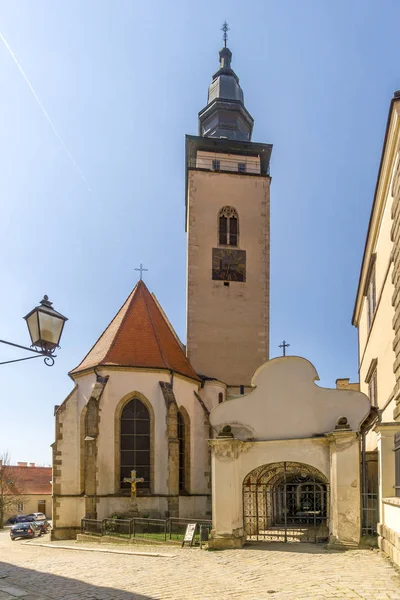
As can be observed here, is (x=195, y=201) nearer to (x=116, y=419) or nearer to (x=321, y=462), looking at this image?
(x=116, y=419)

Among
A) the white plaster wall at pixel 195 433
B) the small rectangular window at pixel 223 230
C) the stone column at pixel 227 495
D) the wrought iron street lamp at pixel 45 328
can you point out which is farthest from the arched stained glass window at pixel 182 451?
the wrought iron street lamp at pixel 45 328

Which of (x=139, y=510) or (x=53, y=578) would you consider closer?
(x=53, y=578)

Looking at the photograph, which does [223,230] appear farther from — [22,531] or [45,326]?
[45,326]

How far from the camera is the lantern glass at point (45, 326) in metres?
7.98

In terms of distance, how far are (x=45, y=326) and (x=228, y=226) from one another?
23.9m

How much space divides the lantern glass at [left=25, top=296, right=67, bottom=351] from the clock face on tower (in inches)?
874

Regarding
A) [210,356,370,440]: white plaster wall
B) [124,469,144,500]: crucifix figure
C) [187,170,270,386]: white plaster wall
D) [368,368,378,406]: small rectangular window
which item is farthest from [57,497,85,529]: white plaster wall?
[368,368,378,406]: small rectangular window

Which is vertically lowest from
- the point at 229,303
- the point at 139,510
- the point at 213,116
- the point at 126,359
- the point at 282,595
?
the point at 139,510

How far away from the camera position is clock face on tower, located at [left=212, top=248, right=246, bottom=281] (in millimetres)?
30266

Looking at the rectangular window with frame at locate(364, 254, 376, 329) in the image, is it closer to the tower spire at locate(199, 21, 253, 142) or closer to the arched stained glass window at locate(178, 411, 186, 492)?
the arched stained glass window at locate(178, 411, 186, 492)

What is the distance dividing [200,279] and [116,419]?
9.69 m

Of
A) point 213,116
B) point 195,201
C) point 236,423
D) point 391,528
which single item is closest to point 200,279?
point 195,201

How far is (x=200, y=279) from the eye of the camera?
98.5 ft

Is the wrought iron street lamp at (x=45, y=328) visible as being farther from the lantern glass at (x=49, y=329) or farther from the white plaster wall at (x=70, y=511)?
the white plaster wall at (x=70, y=511)
